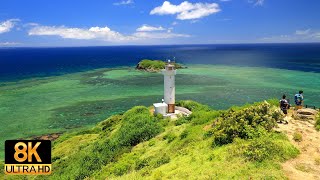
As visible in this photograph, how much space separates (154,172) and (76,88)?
2330 inches

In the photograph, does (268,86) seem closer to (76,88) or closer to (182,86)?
(182,86)

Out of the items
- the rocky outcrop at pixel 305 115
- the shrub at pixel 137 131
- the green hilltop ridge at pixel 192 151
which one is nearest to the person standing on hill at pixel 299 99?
the rocky outcrop at pixel 305 115

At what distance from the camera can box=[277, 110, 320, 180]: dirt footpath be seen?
1301cm

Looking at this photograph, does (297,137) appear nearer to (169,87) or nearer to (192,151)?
(192,151)

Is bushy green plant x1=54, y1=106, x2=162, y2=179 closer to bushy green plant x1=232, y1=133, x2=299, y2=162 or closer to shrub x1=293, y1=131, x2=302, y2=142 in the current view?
bushy green plant x1=232, y1=133, x2=299, y2=162

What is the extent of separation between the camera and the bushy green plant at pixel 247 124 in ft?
57.2

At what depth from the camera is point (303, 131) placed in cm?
1748

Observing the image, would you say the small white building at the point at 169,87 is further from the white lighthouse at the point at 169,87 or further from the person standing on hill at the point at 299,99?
the person standing on hill at the point at 299,99

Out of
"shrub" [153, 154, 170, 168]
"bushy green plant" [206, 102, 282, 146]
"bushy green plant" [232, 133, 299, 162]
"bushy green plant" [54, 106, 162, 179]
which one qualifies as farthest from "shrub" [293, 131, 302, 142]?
"bushy green plant" [54, 106, 162, 179]

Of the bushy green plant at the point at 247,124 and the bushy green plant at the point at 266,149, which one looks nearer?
the bushy green plant at the point at 266,149

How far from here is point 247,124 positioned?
18.0m

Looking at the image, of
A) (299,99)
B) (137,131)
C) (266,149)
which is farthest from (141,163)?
(299,99)

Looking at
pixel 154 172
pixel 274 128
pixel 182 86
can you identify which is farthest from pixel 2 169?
pixel 182 86

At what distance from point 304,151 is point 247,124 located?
378cm
